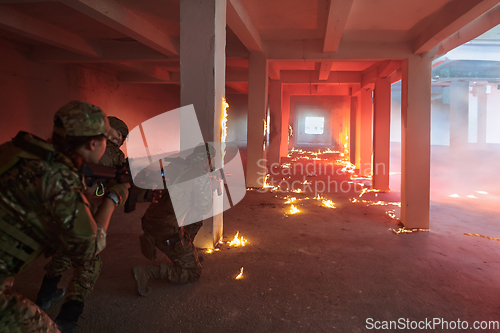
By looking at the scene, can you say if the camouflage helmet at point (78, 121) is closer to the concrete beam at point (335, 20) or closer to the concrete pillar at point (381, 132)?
the concrete beam at point (335, 20)

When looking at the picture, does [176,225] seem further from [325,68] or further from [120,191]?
[325,68]

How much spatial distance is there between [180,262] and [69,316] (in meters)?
1.07

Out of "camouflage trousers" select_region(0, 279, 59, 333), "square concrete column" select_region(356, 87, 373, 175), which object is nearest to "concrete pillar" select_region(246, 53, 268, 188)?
"square concrete column" select_region(356, 87, 373, 175)

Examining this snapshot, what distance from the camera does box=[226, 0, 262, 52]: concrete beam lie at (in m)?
4.92

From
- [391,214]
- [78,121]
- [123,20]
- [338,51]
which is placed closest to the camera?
[78,121]

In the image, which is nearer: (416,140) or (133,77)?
(416,140)

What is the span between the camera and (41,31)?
20.7 feet

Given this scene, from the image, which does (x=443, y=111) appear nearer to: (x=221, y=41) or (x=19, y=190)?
A: (x=221, y=41)

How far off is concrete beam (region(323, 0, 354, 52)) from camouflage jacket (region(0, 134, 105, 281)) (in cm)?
425

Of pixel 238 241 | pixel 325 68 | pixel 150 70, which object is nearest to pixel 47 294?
pixel 238 241

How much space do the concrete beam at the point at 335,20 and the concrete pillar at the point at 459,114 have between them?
1278 centimetres

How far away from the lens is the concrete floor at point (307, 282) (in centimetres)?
268

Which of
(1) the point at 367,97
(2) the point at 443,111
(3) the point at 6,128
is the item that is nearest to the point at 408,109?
(1) the point at 367,97

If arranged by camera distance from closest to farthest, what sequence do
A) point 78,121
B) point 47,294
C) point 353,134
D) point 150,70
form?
point 78,121 < point 47,294 < point 150,70 < point 353,134
